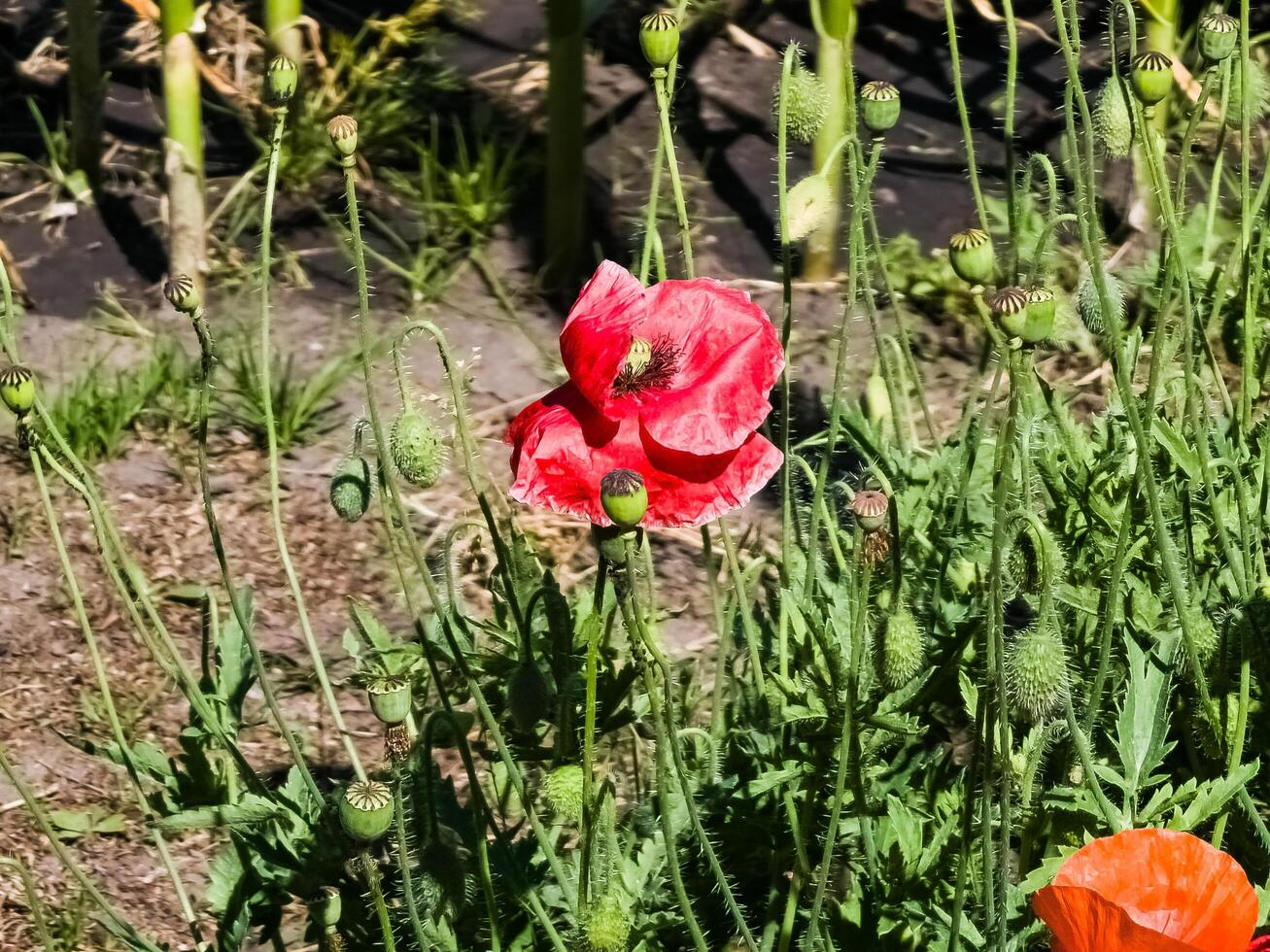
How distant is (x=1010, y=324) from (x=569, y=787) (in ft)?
1.88

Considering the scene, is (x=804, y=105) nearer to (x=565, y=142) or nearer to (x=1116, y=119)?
(x=1116, y=119)

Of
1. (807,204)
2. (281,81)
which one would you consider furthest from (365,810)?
(807,204)

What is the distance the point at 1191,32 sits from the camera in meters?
3.58

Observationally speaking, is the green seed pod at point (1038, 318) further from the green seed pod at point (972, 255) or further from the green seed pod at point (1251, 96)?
the green seed pod at point (1251, 96)

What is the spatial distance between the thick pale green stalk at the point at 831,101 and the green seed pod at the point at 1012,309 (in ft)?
4.37

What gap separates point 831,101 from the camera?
2996 mm

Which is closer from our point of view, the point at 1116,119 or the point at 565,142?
the point at 1116,119

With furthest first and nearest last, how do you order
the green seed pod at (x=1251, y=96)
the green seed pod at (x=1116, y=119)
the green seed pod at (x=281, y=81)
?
the green seed pod at (x=1251, y=96) → the green seed pod at (x=1116, y=119) → the green seed pod at (x=281, y=81)

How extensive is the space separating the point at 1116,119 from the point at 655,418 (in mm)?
770

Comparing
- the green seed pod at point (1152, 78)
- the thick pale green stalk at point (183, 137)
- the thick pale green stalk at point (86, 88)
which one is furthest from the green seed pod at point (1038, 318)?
the thick pale green stalk at point (86, 88)

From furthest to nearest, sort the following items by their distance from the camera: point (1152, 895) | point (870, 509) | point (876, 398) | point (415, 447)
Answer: point (876, 398) < point (415, 447) < point (870, 509) < point (1152, 895)

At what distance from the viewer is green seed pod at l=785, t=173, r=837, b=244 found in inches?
70.7

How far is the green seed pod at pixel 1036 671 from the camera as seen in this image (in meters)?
1.43

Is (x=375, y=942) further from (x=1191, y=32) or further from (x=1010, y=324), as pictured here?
(x=1191, y=32)
